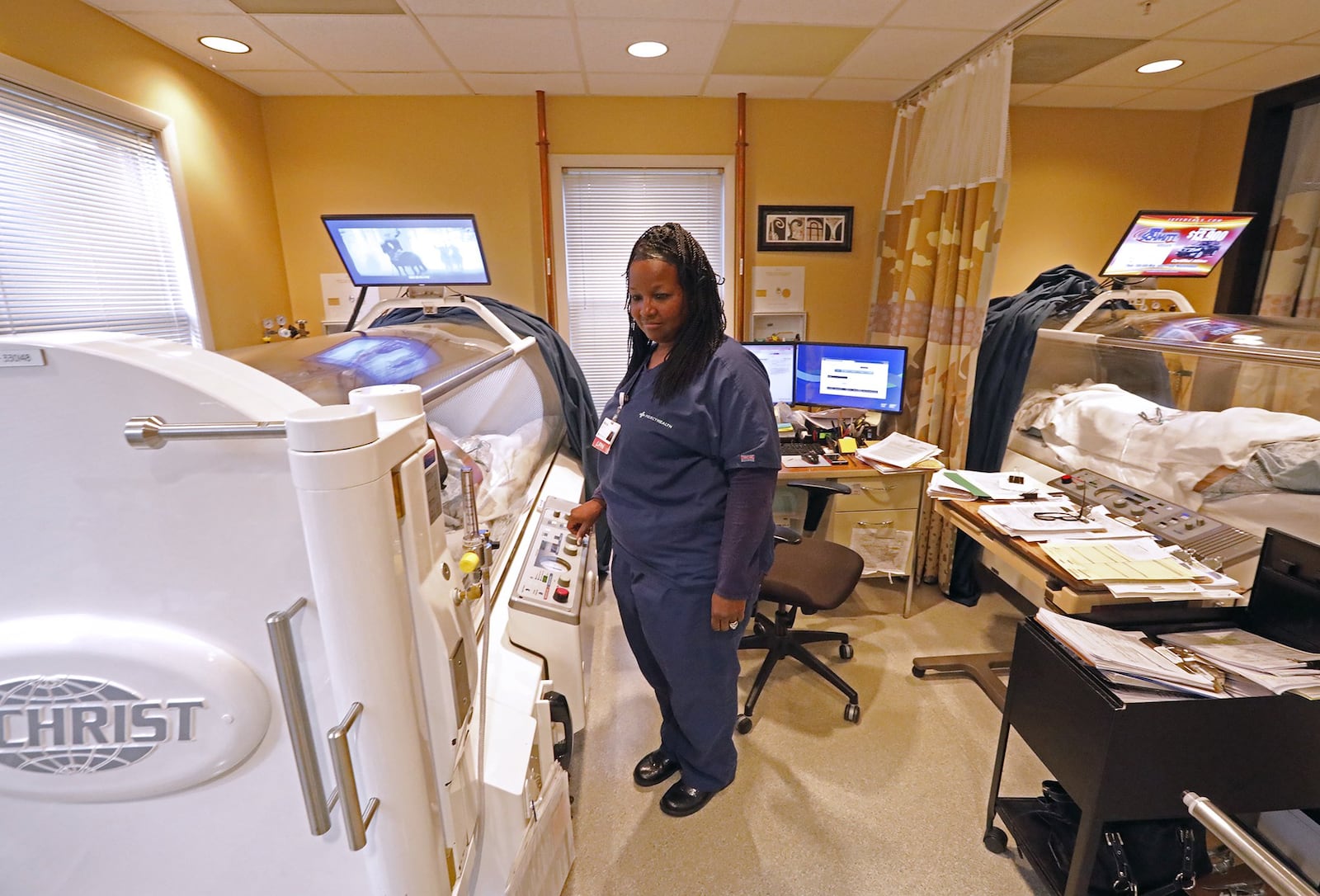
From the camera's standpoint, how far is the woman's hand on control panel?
1.64 metres

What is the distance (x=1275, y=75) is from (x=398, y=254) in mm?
4241

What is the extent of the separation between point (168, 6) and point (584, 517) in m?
2.40

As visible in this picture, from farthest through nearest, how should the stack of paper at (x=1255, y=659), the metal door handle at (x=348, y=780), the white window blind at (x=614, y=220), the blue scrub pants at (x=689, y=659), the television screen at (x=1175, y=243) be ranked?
the white window blind at (x=614, y=220)
the television screen at (x=1175, y=243)
the blue scrub pants at (x=689, y=659)
the stack of paper at (x=1255, y=659)
the metal door handle at (x=348, y=780)

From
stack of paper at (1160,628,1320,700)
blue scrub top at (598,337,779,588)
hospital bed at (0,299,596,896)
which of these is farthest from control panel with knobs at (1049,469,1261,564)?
hospital bed at (0,299,596,896)

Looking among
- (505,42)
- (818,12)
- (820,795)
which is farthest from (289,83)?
(820,795)

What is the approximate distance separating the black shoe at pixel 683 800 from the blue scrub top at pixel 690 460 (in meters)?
0.69

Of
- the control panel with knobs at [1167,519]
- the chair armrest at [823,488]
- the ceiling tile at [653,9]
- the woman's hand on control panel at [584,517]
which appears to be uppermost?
the ceiling tile at [653,9]

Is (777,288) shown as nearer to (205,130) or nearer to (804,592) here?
(804,592)

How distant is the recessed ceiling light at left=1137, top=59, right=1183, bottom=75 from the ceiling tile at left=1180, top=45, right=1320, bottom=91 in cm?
26

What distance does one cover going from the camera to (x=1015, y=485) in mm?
1996

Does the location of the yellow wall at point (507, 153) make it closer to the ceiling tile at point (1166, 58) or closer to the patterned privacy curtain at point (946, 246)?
the patterned privacy curtain at point (946, 246)

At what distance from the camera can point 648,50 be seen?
2.54 meters

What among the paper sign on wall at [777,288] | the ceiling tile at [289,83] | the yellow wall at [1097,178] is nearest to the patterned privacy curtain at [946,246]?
the paper sign on wall at [777,288]

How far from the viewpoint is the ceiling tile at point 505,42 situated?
7.43 feet
